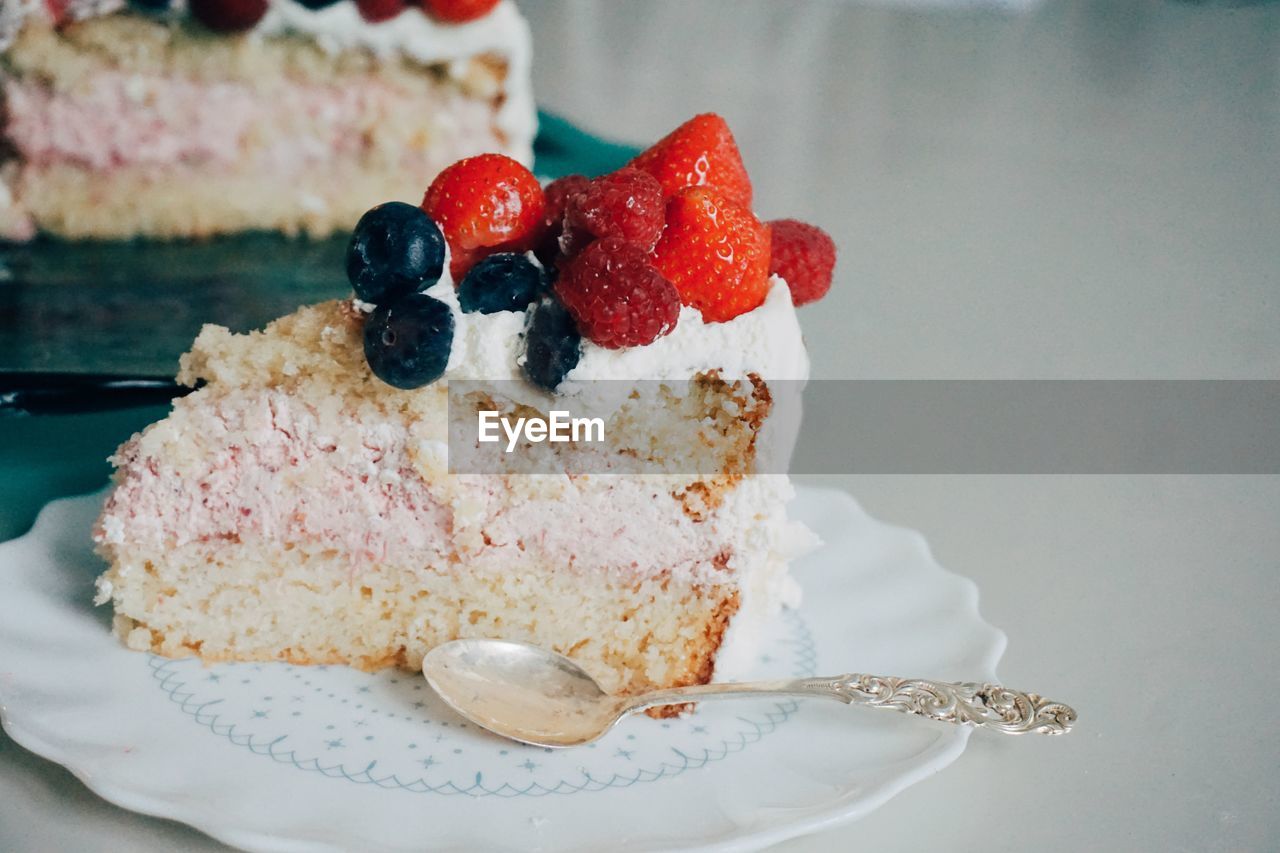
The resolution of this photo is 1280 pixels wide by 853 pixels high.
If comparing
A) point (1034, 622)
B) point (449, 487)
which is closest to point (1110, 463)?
point (1034, 622)

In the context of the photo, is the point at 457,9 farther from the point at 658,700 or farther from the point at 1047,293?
the point at 658,700

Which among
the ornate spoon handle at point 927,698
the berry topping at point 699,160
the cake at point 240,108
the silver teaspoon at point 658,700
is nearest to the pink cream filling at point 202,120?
the cake at point 240,108

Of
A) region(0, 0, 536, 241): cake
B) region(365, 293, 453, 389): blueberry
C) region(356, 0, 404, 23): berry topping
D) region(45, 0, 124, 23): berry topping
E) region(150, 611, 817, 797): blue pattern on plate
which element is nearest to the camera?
region(150, 611, 817, 797): blue pattern on plate

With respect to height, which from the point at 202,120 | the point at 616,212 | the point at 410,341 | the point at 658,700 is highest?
the point at 616,212

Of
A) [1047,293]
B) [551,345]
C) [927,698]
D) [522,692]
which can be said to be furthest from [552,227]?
[1047,293]

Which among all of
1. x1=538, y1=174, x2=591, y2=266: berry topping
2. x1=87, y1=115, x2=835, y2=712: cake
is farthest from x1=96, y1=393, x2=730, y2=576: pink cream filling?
x1=538, y1=174, x2=591, y2=266: berry topping

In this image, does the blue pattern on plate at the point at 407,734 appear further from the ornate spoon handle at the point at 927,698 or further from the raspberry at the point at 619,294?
the raspberry at the point at 619,294

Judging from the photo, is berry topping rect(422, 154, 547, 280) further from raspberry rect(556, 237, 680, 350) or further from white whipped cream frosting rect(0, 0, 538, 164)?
white whipped cream frosting rect(0, 0, 538, 164)
